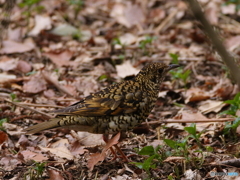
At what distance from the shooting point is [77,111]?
179 inches

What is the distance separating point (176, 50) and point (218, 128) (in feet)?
10.3

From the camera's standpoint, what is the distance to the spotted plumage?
452 cm

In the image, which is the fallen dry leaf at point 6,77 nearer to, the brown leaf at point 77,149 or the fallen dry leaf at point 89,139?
the fallen dry leaf at point 89,139

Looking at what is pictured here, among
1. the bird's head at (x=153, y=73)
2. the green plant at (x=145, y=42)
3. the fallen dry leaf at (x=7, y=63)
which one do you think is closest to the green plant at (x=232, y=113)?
the bird's head at (x=153, y=73)

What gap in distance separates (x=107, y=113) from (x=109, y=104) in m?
0.11

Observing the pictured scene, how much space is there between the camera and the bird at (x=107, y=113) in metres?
4.52

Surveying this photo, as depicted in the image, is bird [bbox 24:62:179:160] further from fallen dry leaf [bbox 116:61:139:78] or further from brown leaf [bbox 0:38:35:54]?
brown leaf [bbox 0:38:35:54]

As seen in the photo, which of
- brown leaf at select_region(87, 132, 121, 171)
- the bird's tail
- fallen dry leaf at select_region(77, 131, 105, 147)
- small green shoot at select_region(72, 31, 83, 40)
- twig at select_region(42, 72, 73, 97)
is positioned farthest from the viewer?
small green shoot at select_region(72, 31, 83, 40)

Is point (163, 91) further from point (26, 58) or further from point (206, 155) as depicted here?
point (26, 58)

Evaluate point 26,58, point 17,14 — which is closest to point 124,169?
point 26,58

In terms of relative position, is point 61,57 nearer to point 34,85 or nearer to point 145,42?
point 34,85

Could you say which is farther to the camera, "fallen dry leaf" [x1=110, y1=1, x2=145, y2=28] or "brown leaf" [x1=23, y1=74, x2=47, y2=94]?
"fallen dry leaf" [x1=110, y1=1, x2=145, y2=28]

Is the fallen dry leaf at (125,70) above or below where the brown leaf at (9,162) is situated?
above

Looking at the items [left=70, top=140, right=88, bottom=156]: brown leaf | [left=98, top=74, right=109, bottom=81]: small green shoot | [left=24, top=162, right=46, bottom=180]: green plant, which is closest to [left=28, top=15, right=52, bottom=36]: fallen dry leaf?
[left=98, top=74, right=109, bottom=81]: small green shoot
